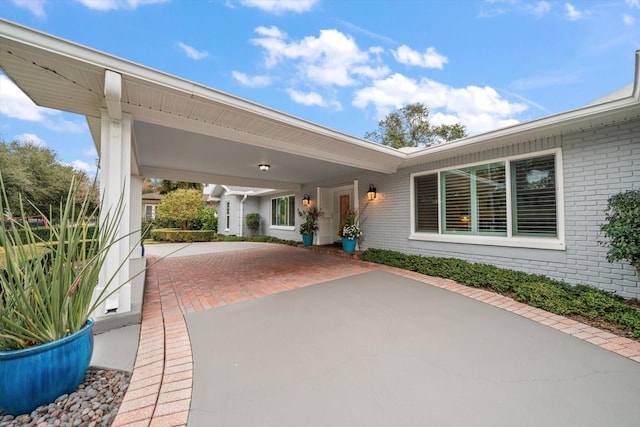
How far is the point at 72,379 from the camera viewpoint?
1.72m

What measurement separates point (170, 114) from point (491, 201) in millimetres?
5882

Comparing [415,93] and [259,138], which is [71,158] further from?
[415,93]

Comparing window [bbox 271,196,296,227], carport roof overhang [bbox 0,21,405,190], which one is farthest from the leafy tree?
carport roof overhang [bbox 0,21,405,190]

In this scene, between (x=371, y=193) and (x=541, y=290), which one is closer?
(x=541, y=290)

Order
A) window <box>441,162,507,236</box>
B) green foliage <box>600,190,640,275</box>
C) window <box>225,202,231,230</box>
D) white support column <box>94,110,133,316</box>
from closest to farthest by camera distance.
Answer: white support column <box>94,110,133,316</box> → green foliage <box>600,190,640,275</box> → window <box>441,162,507,236</box> → window <box>225,202,231,230</box>

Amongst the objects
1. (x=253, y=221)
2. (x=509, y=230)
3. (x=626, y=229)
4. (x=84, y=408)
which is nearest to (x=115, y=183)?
(x=84, y=408)

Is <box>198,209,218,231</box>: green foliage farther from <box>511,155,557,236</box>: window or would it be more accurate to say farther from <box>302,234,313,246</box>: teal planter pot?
<box>511,155,557,236</box>: window

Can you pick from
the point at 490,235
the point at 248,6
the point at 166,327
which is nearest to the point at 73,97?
Answer: the point at 166,327

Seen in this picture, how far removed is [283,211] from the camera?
12.4 m

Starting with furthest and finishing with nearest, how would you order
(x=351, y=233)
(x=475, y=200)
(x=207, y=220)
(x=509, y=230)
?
1. (x=207, y=220)
2. (x=351, y=233)
3. (x=475, y=200)
4. (x=509, y=230)

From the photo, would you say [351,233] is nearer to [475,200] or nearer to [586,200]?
[475,200]

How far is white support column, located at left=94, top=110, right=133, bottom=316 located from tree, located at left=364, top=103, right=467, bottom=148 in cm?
1853

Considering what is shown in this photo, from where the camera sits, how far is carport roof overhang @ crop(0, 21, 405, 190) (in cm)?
224

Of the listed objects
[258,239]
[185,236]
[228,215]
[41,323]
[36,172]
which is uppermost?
[36,172]
